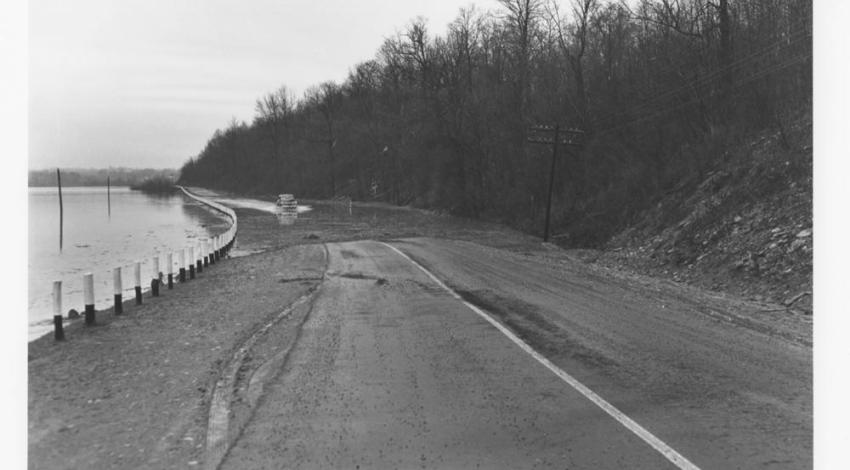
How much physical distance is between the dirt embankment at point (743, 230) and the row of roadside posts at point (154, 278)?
1216 cm

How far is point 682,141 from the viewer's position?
2916 centimetres

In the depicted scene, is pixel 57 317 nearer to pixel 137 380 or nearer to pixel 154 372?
pixel 154 372

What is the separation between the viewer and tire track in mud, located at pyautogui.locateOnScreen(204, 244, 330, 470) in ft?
16.0

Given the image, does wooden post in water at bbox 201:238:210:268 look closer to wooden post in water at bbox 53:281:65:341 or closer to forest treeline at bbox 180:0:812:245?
wooden post in water at bbox 53:281:65:341

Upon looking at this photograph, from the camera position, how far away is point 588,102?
39.3 metres

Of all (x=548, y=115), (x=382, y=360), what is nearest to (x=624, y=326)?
(x=382, y=360)

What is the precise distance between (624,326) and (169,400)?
6360mm

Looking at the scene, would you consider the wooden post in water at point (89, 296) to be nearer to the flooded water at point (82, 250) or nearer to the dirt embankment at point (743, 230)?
the flooded water at point (82, 250)

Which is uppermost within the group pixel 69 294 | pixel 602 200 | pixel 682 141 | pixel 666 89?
pixel 666 89

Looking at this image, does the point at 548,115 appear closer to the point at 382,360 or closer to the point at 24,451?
the point at 382,360

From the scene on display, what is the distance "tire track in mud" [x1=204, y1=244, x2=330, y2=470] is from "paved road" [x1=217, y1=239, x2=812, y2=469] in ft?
0.39

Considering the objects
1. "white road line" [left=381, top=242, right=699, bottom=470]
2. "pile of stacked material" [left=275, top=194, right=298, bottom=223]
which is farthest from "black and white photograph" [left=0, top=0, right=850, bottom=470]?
"pile of stacked material" [left=275, top=194, right=298, bottom=223]

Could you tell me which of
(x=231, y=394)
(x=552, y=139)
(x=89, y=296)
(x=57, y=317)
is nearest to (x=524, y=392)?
(x=231, y=394)

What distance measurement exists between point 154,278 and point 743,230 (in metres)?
15.0
